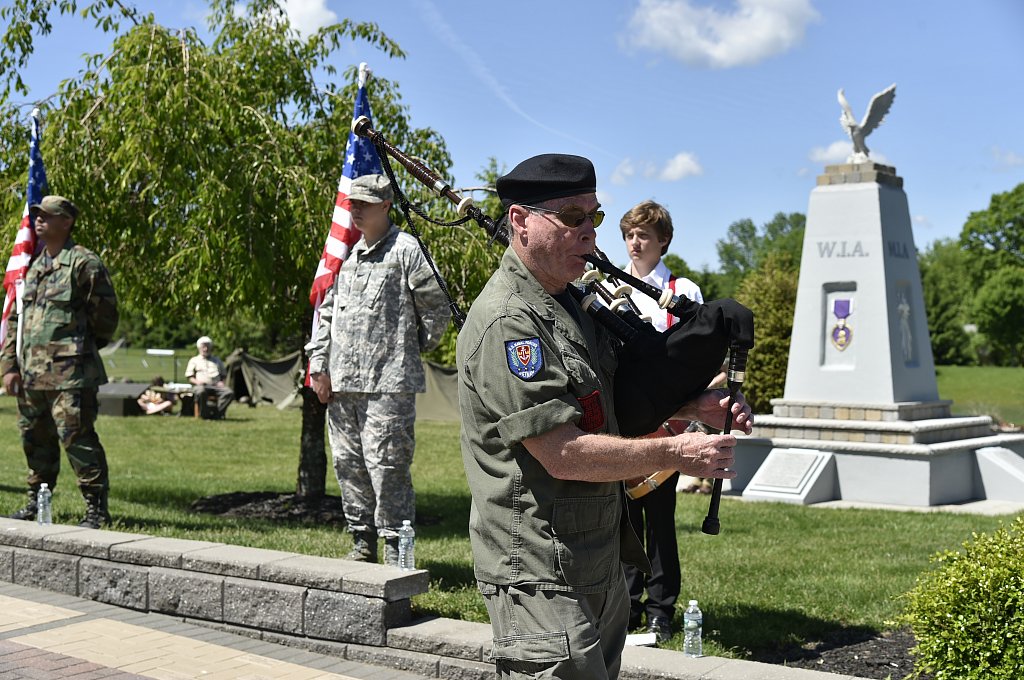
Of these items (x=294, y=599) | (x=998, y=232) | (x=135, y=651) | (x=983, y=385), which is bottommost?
(x=135, y=651)

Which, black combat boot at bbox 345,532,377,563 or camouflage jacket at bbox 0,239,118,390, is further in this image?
camouflage jacket at bbox 0,239,118,390

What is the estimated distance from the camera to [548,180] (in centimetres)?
307

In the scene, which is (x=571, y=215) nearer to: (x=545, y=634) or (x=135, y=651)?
(x=545, y=634)

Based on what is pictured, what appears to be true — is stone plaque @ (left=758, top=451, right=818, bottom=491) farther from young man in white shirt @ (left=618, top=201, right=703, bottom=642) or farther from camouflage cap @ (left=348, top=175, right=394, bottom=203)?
camouflage cap @ (left=348, top=175, right=394, bottom=203)

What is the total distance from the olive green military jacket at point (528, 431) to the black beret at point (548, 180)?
209 mm

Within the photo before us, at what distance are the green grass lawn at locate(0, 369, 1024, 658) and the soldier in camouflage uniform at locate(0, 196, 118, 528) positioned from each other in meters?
0.59

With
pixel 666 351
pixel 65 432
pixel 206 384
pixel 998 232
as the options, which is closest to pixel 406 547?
pixel 666 351

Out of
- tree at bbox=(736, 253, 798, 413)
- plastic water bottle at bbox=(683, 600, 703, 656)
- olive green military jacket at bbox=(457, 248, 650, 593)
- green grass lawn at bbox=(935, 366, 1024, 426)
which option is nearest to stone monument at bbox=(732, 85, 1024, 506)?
tree at bbox=(736, 253, 798, 413)

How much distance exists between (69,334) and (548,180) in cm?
602

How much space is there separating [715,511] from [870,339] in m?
10.8

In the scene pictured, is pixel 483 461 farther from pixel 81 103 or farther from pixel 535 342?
pixel 81 103

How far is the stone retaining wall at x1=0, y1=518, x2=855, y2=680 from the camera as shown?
16.8ft

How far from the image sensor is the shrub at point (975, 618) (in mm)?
4297

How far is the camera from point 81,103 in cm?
970
